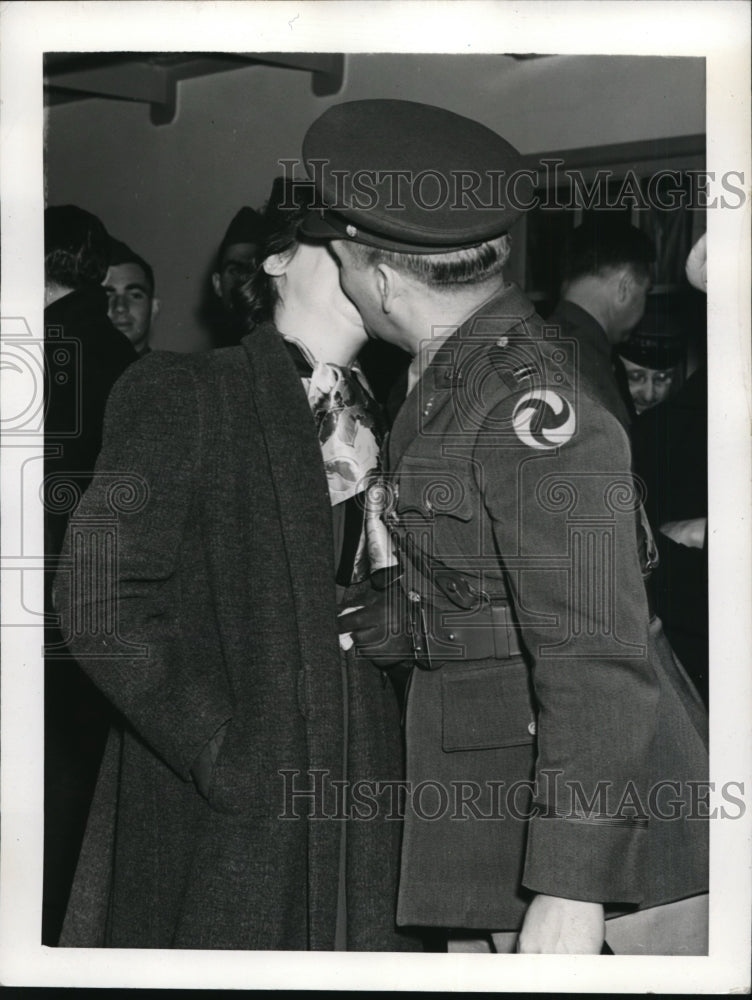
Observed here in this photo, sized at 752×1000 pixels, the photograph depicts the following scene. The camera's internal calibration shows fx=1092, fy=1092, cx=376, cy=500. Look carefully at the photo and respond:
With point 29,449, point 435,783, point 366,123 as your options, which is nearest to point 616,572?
point 435,783

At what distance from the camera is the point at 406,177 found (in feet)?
3.61

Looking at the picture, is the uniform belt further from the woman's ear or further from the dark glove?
the woman's ear

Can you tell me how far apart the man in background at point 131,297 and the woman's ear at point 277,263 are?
0.22m

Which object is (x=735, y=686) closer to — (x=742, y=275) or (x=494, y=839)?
(x=494, y=839)

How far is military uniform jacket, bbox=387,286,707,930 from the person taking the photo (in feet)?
3.24

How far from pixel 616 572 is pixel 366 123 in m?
0.52

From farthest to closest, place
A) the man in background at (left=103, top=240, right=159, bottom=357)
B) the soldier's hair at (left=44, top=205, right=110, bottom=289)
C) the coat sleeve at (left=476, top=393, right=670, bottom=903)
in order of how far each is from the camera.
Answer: the man in background at (left=103, top=240, right=159, bottom=357)
the soldier's hair at (left=44, top=205, right=110, bottom=289)
the coat sleeve at (left=476, top=393, right=670, bottom=903)

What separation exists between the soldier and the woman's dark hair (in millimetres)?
26

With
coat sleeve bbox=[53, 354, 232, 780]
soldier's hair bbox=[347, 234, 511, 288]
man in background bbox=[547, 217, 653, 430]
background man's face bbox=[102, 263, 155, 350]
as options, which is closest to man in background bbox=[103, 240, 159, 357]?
background man's face bbox=[102, 263, 155, 350]

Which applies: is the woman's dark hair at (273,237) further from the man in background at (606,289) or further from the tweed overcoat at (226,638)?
the man in background at (606,289)
